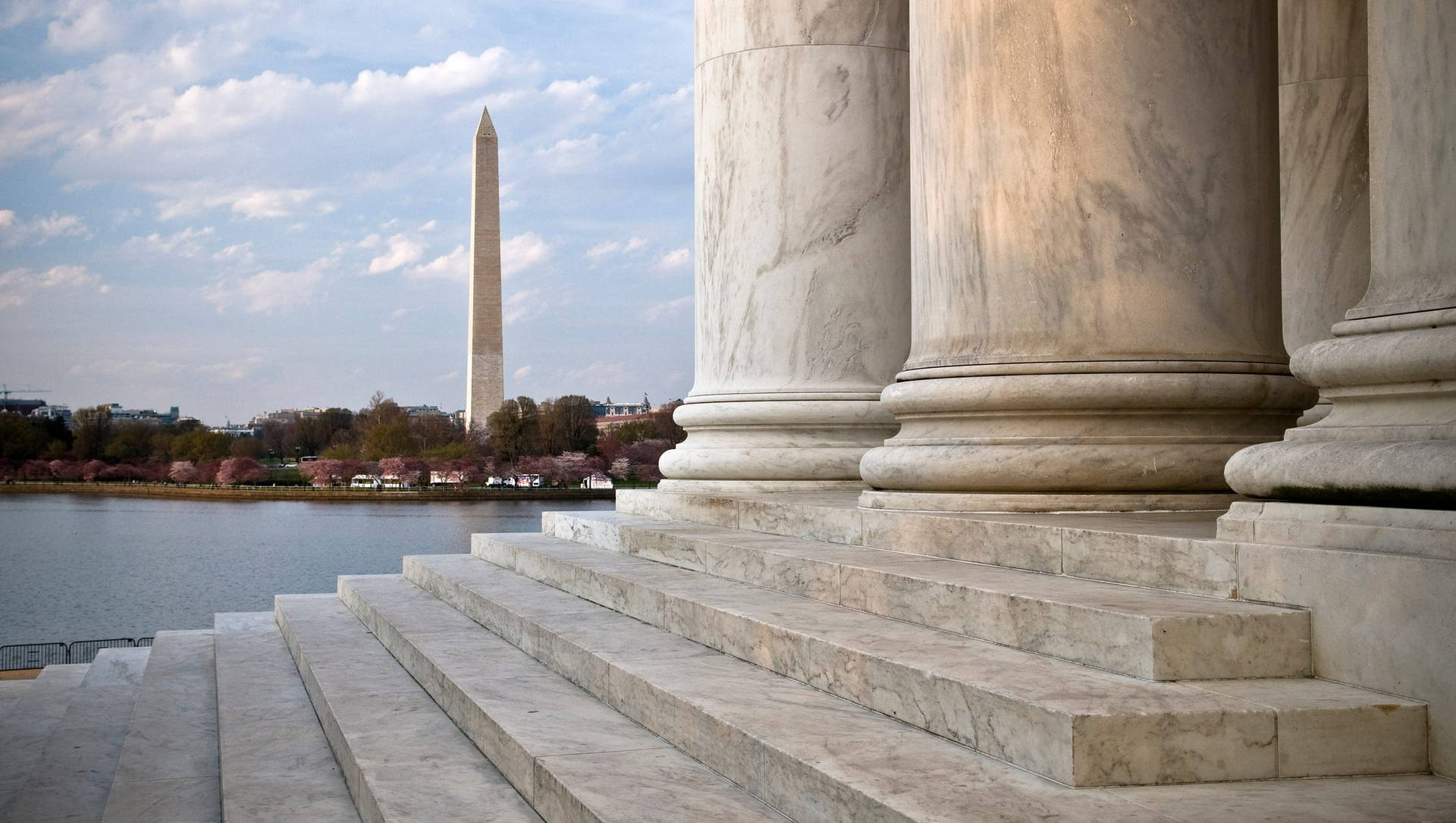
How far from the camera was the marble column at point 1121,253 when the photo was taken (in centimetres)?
3331

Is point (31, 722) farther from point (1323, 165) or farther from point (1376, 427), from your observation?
point (1323, 165)

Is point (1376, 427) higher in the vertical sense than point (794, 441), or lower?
lower

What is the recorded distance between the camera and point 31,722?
53594mm

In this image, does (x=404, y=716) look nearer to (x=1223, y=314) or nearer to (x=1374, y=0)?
(x=1223, y=314)

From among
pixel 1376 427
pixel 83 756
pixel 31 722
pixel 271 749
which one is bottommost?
pixel 31 722

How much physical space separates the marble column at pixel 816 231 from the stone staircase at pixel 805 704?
4815mm

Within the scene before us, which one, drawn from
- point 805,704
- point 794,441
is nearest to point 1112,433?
point 805,704

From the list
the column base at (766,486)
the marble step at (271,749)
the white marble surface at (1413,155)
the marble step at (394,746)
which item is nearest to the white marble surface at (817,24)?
the column base at (766,486)

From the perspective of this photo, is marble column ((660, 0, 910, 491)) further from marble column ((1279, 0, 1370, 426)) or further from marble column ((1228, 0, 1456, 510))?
marble column ((1228, 0, 1456, 510))

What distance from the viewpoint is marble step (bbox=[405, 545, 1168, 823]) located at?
1862 centimetres

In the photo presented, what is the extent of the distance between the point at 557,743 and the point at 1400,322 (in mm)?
17568

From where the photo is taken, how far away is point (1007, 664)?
2334cm

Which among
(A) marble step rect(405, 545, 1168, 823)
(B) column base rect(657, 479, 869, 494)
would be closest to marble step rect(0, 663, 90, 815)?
(A) marble step rect(405, 545, 1168, 823)

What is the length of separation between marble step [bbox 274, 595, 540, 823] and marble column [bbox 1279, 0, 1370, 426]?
102ft
